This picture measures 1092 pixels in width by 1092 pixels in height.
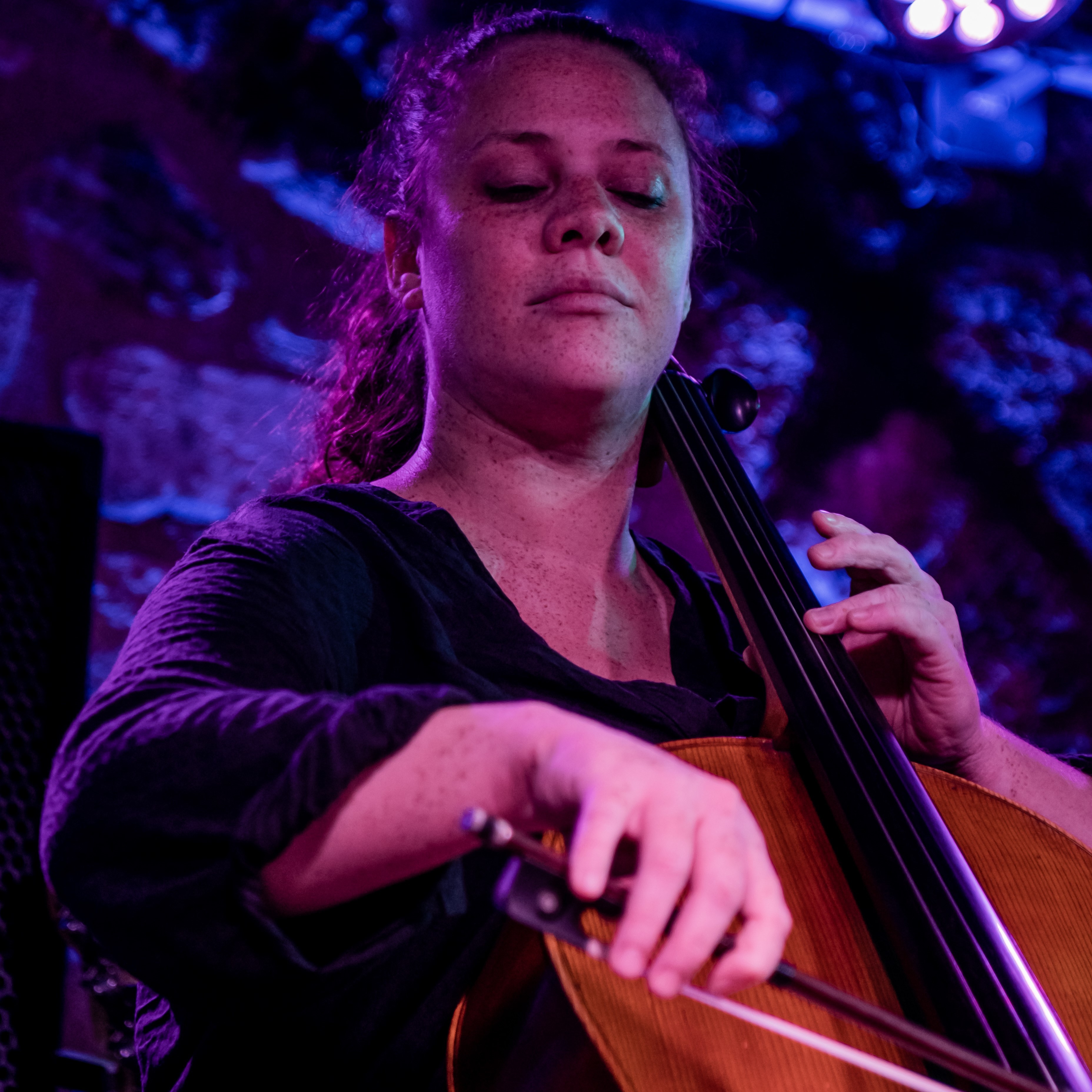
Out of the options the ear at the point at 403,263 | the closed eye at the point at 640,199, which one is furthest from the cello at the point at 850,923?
the ear at the point at 403,263

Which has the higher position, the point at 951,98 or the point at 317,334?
the point at 951,98

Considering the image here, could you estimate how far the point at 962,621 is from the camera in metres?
1.99

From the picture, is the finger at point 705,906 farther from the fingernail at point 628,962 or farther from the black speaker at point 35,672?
the black speaker at point 35,672

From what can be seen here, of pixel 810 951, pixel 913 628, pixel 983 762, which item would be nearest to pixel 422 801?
pixel 810 951

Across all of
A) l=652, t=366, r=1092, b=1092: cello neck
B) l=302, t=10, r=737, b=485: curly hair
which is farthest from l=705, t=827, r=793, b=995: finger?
l=302, t=10, r=737, b=485: curly hair

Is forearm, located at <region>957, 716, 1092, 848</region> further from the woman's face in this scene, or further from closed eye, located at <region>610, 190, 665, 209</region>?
closed eye, located at <region>610, 190, 665, 209</region>

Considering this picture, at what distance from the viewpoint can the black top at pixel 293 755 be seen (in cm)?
47

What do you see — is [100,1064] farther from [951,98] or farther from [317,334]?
[951,98]

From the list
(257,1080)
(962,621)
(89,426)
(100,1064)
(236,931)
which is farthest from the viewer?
(962,621)

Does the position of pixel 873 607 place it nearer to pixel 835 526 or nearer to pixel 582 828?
pixel 835 526

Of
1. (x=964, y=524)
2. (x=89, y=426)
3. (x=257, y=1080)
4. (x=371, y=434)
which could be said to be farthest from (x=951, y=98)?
(x=257, y=1080)

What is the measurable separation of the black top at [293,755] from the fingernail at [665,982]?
0.15 m

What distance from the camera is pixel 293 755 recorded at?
1.54 ft

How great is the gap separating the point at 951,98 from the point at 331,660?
2.02 m
